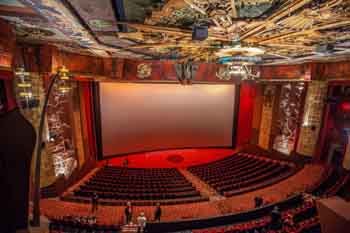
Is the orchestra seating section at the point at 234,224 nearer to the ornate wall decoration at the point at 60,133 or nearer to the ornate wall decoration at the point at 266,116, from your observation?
the ornate wall decoration at the point at 60,133

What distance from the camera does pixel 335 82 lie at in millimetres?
10547

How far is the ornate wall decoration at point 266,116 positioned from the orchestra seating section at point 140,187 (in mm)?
7358

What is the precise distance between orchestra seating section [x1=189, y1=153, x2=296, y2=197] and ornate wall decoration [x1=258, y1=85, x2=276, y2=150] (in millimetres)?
1364

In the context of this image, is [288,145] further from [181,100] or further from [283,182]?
[181,100]

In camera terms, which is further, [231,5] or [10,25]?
[10,25]

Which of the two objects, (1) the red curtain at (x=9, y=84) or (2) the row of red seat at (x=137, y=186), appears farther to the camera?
(2) the row of red seat at (x=137, y=186)

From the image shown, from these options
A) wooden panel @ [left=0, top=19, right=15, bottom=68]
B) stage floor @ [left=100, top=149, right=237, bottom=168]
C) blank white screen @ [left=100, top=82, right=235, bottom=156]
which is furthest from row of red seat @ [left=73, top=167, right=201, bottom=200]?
wooden panel @ [left=0, top=19, right=15, bottom=68]

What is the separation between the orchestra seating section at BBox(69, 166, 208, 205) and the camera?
8.65 m

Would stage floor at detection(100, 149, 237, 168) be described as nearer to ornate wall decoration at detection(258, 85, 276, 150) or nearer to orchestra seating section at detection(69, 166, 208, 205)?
orchestra seating section at detection(69, 166, 208, 205)

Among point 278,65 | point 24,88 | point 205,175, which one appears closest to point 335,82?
point 278,65

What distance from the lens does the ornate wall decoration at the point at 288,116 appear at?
1270 cm

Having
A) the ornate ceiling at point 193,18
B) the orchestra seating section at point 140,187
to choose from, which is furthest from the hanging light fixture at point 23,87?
the orchestra seating section at point 140,187

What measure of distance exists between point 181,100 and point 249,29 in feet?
42.7

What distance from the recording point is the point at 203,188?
10102 mm
